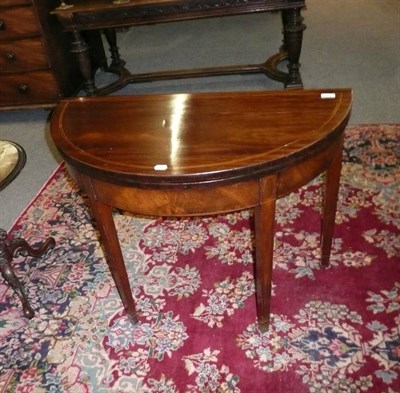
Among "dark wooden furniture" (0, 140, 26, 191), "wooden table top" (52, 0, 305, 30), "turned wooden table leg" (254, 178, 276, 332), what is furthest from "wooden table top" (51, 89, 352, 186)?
"wooden table top" (52, 0, 305, 30)

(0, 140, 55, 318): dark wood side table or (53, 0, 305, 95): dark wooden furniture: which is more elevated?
(53, 0, 305, 95): dark wooden furniture

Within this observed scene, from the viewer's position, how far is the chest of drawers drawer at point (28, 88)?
3.12m

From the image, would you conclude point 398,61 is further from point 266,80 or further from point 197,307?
point 197,307

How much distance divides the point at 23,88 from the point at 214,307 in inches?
93.1

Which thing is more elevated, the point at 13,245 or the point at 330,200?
the point at 330,200

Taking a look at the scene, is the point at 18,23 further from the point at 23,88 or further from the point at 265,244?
the point at 265,244

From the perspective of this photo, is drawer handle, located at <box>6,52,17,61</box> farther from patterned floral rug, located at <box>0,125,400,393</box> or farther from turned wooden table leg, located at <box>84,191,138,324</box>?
turned wooden table leg, located at <box>84,191,138,324</box>

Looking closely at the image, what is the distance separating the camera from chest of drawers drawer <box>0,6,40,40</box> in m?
2.87

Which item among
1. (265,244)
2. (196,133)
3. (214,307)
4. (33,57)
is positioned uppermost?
(196,133)

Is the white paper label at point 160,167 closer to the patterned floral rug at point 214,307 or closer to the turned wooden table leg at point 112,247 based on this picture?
the turned wooden table leg at point 112,247

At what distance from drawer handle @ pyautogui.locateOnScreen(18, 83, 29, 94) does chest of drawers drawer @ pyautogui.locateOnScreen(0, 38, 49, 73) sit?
0.11 m

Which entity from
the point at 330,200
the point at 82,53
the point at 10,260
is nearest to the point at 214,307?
the point at 330,200

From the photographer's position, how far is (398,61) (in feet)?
11.2

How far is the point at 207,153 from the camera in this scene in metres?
1.20
